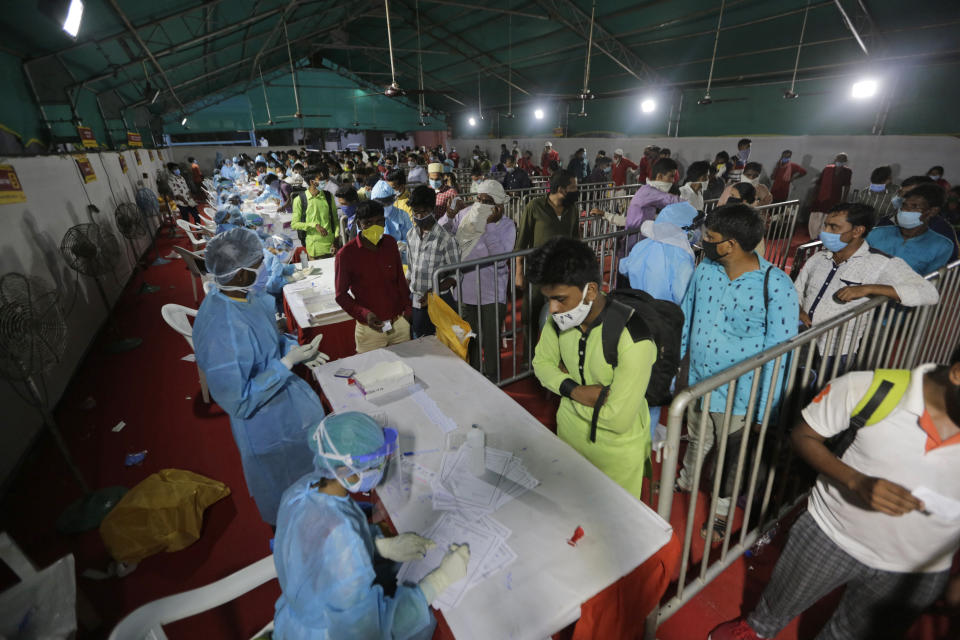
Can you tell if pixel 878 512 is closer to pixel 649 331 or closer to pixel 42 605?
pixel 649 331

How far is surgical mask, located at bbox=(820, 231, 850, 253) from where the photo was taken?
108 inches

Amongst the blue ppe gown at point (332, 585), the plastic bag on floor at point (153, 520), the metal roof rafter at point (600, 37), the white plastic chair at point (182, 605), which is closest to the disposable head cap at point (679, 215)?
the blue ppe gown at point (332, 585)

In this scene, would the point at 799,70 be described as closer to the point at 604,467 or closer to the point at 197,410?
the point at 604,467

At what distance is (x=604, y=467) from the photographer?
2.10m

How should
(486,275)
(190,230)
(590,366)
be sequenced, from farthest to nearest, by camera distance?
(190,230) < (486,275) < (590,366)

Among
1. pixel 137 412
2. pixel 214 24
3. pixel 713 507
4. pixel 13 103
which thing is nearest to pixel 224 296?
pixel 713 507

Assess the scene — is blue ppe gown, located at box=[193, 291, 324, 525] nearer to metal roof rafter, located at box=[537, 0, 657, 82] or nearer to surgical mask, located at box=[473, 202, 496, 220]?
surgical mask, located at box=[473, 202, 496, 220]

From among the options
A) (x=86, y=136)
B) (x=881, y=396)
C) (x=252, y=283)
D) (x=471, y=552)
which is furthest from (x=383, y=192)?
(x=86, y=136)

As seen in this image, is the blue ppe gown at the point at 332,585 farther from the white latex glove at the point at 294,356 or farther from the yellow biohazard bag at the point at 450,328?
the yellow biohazard bag at the point at 450,328

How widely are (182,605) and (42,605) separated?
0.62 meters

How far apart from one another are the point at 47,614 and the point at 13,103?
9.00m

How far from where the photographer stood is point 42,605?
5.19 ft

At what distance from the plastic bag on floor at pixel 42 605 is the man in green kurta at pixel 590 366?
2125 mm

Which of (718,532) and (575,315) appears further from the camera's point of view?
(718,532)
